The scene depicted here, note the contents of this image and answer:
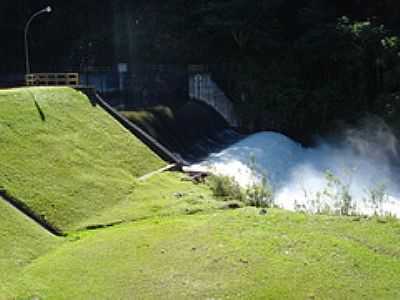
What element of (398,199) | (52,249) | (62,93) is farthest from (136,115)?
(52,249)

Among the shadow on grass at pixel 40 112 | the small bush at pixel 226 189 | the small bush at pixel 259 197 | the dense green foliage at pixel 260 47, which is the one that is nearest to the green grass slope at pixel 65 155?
the shadow on grass at pixel 40 112

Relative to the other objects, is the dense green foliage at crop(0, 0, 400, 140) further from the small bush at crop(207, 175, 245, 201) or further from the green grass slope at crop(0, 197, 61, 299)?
the green grass slope at crop(0, 197, 61, 299)

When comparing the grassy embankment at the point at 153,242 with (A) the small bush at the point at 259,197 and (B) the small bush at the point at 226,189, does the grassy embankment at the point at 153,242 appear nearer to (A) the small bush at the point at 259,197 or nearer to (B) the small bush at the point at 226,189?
(B) the small bush at the point at 226,189

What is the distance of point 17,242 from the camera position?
10.6 meters

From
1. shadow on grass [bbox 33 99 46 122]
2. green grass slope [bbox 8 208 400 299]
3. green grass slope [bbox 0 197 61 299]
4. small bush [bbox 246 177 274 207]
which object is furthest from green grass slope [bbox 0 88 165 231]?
small bush [bbox 246 177 274 207]

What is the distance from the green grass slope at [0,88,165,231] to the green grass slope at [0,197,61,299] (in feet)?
2.08

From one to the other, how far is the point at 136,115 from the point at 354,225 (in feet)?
42.9

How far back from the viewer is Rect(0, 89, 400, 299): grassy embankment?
879 cm

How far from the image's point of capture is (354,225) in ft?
37.8

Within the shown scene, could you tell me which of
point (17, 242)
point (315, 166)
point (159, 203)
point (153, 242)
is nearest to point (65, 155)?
point (159, 203)

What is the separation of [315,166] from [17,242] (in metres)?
16.8

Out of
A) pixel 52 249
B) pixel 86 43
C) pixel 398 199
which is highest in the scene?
pixel 86 43

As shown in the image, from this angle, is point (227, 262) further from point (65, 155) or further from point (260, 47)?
point (260, 47)

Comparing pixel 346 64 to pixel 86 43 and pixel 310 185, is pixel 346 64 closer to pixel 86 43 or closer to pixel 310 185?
pixel 310 185
